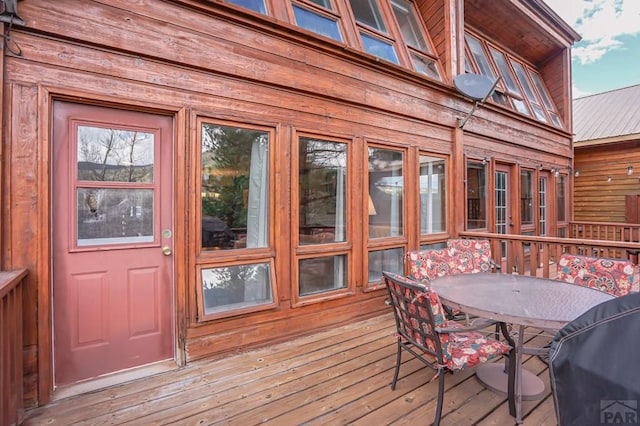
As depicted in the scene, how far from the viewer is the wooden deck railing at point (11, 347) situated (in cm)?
158

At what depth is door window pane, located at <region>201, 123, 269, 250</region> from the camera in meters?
2.62


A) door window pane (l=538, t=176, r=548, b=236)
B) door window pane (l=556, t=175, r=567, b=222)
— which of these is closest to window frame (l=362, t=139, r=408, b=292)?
door window pane (l=538, t=176, r=548, b=236)

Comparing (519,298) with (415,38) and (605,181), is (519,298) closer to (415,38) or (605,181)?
(415,38)

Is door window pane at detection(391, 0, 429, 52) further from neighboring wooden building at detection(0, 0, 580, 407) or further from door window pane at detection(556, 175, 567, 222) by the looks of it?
door window pane at detection(556, 175, 567, 222)

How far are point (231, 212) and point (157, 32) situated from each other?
1594 mm

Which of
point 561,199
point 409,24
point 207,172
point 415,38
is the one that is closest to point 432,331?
point 207,172

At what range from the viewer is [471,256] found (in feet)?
10.8

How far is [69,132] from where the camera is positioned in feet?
7.14

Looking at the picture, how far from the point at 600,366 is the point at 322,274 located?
2620 millimetres

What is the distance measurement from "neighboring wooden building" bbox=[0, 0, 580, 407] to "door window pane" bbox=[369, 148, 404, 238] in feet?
0.07

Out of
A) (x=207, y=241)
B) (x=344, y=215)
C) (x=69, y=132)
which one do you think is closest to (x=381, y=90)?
(x=344, y=215)

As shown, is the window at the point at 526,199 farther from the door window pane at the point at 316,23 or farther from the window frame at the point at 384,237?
the door window pane at the point at 316,23

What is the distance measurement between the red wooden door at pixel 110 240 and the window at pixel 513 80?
18.0ft

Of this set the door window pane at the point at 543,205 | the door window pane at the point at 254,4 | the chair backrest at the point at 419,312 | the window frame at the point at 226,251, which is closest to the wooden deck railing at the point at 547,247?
the door window pane at the point at 543,205
